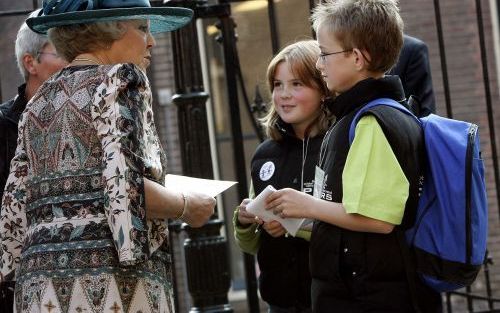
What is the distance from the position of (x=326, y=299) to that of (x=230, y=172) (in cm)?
716

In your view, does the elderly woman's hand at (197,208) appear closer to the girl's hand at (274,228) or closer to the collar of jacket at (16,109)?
the girl's hand at (274,228)

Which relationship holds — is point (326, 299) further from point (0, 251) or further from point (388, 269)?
point (0, 251)

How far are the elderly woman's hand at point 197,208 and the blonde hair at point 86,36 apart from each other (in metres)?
0.57

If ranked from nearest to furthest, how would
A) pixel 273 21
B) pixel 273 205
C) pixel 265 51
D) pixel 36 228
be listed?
pixel 36 228
pixel 273 205
pixel 273 21
pixel 265 51

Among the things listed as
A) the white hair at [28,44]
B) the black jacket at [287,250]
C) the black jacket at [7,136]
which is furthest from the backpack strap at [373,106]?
the white hair at [28,44]

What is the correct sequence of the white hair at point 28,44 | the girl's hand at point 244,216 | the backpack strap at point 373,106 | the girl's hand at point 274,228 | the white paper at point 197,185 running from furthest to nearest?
the white hair at point 28,44, the girl's hand at point 244,216, the girl's hand at point 274,228, the white paper at point 197,185, the backpack strap at point 373,106

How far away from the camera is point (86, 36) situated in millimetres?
3570

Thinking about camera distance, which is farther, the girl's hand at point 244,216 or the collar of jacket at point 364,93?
the girl's hand at point 244,216

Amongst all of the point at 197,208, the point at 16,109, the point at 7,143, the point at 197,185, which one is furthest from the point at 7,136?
the point at 197,208

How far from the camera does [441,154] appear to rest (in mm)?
3535

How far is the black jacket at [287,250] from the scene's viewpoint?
14.5ft

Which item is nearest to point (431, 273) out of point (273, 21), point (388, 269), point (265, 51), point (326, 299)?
point (388, 269)

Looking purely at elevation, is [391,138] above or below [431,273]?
above

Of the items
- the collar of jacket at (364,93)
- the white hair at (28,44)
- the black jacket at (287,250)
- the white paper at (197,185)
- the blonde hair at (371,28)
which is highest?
the white hair at (28,44)
